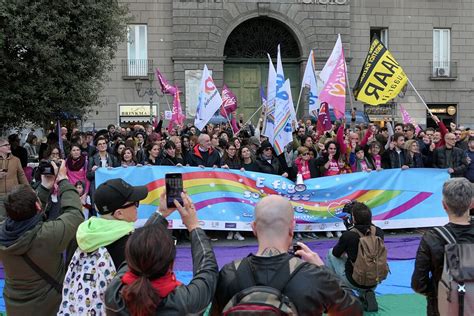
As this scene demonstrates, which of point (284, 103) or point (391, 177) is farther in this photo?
point (284, 103)

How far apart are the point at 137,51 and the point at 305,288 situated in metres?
25.2

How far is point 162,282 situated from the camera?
8.32 ft

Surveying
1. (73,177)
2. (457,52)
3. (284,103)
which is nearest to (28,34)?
(73,177)

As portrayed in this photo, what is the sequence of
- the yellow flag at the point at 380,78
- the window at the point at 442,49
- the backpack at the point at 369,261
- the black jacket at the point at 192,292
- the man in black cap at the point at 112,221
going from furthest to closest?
1. the window at the point at 442,49
2. the yellow flag at the point at 380,78
3. the backpack at the point at 369,261
4. the man in black cap at the point at 112,221
5. the black jacket at the point at 192,292

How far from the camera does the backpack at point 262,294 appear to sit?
2.34 metres

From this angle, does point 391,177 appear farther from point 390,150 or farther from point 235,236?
point 235,236

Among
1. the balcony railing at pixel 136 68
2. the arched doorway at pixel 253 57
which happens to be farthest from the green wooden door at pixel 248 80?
the balcony railing at pixel 136 68

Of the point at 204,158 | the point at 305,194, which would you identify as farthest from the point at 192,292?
the point at 204,158

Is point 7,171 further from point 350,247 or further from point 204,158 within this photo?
point 350,247

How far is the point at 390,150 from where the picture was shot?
35.0 feet

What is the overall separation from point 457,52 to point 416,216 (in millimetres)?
21401

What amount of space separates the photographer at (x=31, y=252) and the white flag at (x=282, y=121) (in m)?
6.83

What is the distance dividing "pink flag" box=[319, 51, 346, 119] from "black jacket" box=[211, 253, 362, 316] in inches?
393

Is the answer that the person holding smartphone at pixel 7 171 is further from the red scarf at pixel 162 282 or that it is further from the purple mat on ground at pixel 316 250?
the red scarf at pixel 162 282
